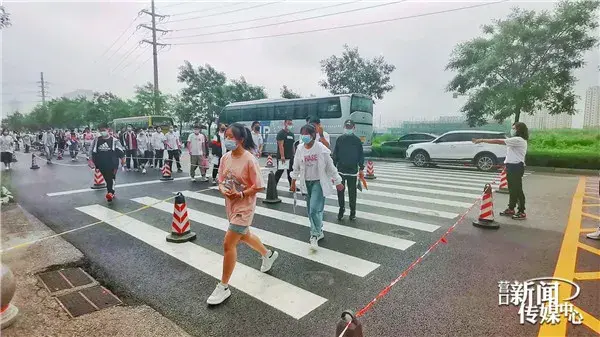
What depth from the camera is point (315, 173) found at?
476 centimetres

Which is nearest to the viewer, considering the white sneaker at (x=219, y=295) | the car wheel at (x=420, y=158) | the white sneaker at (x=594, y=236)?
the white sneaker at (x=219, y=295)

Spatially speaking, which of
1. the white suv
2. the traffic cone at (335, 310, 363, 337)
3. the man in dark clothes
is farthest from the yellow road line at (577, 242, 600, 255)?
the white suv

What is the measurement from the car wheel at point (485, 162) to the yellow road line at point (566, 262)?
6833 mm

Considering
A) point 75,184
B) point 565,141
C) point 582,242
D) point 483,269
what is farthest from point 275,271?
point 565,141

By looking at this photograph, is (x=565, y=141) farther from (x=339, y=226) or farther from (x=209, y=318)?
(x=209, y=318)

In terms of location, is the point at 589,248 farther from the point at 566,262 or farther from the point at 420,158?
the point at 420,158

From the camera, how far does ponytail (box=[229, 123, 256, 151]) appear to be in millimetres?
3301

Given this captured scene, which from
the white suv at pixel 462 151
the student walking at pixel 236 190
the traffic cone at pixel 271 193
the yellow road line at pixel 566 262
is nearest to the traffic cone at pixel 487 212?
the yellow road line at pixel 566 262

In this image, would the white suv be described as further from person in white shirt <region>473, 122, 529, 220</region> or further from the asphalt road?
person in white shirt <region>473, 122, 529, 220</region>

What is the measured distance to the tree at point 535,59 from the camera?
15.9 metres

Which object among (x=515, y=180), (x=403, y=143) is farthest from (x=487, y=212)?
(x=403, y=143)

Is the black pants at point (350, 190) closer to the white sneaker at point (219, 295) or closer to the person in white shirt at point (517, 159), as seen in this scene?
the person in white shirt at point (517, 159)

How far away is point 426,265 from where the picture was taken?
4098 mm

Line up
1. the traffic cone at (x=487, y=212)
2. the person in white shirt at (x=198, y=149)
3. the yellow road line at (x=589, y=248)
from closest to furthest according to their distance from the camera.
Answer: the yellow road line at (x=589, y=248) < the traffic cone at (x=487, y=212) < the person in white shirt at (x=198, y=149)
